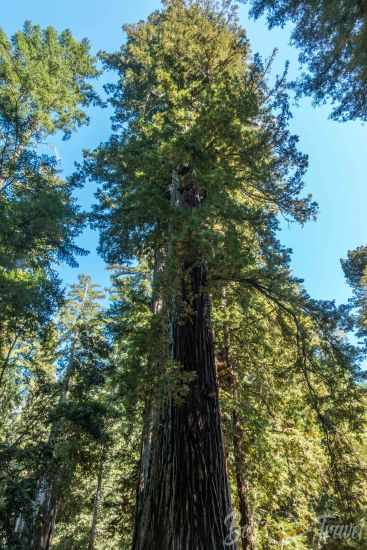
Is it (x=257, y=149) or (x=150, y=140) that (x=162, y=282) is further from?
(x=257, y=149)

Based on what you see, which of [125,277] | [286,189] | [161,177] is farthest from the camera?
[125,277]

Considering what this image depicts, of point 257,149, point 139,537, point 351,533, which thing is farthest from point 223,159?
point 351,533

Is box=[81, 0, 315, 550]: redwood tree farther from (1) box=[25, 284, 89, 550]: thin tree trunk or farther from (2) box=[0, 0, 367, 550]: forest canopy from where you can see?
(1) box=[25, 284, 89, 550]: thin tree trunk

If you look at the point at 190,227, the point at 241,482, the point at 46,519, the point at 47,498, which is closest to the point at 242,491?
the point at 241,482

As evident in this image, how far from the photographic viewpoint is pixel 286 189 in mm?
5637

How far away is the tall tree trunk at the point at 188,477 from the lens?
2613 mm

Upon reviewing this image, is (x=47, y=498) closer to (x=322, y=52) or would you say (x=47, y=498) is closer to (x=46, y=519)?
(x=46, y=519)

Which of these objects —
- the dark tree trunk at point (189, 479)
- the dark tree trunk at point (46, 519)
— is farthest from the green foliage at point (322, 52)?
the dark tree trunk at point (46, 519)

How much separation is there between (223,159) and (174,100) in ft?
4.03

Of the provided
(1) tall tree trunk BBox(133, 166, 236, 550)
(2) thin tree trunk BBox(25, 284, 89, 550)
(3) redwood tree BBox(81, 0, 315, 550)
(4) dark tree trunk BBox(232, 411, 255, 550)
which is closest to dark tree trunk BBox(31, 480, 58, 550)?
(2) thin tree trunk BBox(25, 284, 89, 550)

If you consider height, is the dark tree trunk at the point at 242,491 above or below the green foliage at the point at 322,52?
below

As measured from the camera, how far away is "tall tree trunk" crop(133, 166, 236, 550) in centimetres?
261

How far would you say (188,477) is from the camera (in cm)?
289

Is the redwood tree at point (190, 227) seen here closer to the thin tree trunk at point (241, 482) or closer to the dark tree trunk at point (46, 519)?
the thin tree trunk at point (241, 482)
